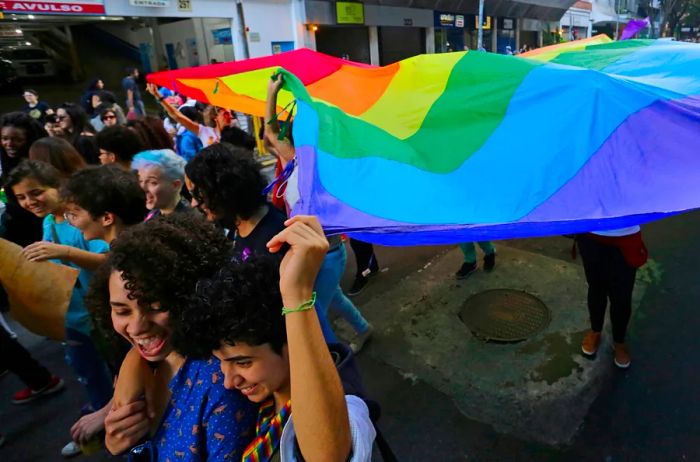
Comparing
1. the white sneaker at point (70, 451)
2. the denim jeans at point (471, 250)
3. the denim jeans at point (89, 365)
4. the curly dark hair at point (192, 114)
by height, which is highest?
the curly dark hair at point (192, 114)

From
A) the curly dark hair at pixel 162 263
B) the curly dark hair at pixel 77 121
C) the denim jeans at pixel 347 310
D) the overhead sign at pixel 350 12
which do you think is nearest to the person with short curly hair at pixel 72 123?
the curly dark hair at pixel 77 121

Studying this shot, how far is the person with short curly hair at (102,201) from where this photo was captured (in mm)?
2330

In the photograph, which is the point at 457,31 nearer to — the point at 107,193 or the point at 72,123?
the point at 72,123

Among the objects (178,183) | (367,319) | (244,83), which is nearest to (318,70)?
(244,83)

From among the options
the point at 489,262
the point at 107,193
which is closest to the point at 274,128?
the point at 107,193

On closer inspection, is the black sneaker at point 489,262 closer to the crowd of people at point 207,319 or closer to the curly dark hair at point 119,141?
the crowd of people at point 207,319

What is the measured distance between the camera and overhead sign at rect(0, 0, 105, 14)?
8.20 m

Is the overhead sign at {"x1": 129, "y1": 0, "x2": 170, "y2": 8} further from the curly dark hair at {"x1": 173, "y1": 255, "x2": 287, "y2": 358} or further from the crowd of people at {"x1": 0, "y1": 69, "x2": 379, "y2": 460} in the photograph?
the curly dark hair at {"x1": 173, "y1": 255, "x2": 287, "y2": 358}

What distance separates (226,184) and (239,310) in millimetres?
1373

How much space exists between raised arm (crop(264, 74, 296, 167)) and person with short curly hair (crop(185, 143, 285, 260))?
209mm

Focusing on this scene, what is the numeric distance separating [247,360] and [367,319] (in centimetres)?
290

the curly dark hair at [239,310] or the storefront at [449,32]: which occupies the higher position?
the storefront at [449,32]

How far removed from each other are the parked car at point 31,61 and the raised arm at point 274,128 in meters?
18.0

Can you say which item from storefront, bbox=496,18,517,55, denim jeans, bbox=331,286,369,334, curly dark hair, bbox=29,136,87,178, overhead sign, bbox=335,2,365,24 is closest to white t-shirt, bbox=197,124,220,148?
curly dark hair, bbox=29,136,87,178
